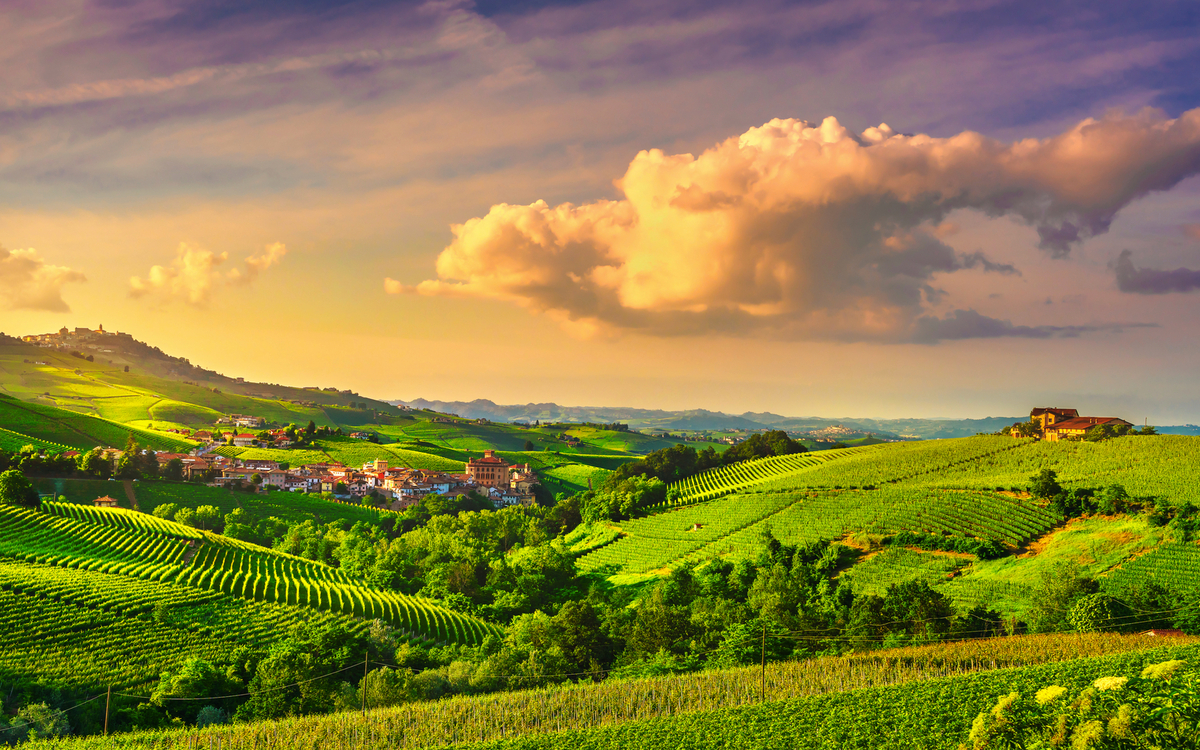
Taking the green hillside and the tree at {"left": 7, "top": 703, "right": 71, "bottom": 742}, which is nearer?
the tree at {"left": 7, "top": 703, "right": 71, "bottom": 742}

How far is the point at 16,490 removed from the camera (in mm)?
85562

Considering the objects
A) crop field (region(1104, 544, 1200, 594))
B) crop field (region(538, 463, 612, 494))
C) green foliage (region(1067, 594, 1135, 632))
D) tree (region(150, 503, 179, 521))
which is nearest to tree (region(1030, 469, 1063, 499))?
crop field (region(1104, 544, 1200, 594))

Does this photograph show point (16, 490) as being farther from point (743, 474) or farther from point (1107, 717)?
point (1107, 717)

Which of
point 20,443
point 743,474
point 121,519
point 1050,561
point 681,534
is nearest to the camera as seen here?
point 1050,561

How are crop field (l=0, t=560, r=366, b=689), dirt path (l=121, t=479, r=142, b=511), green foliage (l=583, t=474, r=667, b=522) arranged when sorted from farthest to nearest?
dirt path (l=121, t=479, r=142, b=511), green foliage (l=583, t=474, r=667, b=522), crop field (l=0, t=560, r=366, b=689)

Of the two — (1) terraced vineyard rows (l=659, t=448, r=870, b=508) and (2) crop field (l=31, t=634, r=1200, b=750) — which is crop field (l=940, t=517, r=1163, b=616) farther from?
(1) terraced vineyard rows (l=659, t=448, r=870, b=508)

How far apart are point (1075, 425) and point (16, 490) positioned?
509ft

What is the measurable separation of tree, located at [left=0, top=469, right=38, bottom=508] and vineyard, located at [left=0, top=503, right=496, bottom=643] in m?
6.18

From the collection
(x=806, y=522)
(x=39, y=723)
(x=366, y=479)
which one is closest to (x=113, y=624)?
(x=39, y=723)

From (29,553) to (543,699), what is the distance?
61752mm

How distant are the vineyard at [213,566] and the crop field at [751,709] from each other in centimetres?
3137

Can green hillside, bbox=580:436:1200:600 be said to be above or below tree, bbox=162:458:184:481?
above

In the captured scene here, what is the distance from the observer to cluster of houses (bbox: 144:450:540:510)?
132 metres

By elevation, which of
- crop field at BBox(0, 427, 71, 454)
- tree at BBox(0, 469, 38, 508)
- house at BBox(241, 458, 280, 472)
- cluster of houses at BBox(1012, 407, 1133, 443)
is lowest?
house at BBox(241, 458, 280, 472)
